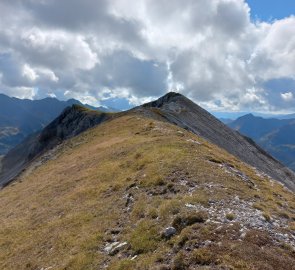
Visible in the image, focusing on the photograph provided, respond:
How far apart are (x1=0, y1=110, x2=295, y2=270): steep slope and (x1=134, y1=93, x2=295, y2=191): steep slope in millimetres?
45067

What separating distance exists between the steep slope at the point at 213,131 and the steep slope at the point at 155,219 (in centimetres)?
4507

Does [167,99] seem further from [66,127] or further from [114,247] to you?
[114,247]

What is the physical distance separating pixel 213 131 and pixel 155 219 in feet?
259

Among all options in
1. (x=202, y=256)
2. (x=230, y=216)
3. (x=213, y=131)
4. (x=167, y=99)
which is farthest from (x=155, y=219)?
(x=167, y=99)

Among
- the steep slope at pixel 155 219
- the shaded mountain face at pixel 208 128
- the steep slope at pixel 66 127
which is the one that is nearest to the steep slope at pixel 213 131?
the shaded mountain face at pixel 208 128

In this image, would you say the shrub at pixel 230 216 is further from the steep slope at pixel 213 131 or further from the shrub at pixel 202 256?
the steep slope at pixel 213 131

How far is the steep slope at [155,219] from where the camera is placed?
1880cm

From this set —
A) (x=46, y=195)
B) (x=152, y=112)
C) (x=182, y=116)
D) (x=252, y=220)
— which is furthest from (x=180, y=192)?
(x=182, y=116)

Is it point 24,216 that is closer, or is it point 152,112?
point 24,216

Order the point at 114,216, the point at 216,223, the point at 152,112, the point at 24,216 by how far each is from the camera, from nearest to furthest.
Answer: the point at 216,223
the point at 114,216
the point at 24,216
the point at 152,112

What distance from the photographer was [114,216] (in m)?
27.1

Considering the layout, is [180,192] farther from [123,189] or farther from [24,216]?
[24,216]

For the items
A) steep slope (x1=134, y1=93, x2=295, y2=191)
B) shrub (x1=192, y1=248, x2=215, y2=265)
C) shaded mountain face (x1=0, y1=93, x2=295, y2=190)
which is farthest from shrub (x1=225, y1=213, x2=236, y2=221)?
steep slope (x1=134, y1=93, x2=295, y2=191)

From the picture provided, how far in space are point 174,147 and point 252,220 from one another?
21.3 m
